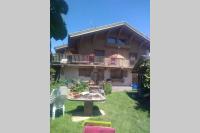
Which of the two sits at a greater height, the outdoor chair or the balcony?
the balcony

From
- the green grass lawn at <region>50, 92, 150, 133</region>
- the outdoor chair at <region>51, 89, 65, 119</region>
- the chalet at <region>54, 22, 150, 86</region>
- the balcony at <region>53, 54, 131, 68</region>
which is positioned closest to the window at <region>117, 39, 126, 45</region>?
the chalet at <region>54, 22, 150, 86</region>

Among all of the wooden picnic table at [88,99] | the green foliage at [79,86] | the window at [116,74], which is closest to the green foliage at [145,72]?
the window at [116,74]

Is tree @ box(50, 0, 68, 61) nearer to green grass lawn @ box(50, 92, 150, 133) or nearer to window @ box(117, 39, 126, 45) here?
window @ box(117, 39, 126, 45)

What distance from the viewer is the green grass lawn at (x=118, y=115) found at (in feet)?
9.38

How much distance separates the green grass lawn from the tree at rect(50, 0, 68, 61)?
760mm

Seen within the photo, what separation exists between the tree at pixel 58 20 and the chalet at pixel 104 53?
0.11 metres

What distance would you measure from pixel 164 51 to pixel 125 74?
0.51 meters

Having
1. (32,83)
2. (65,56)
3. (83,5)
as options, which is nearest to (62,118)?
(32,83)

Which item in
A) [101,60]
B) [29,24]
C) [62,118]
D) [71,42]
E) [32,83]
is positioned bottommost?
[62,118]

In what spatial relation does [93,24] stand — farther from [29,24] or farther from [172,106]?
[172,106]

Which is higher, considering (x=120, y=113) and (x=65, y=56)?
(x=65, y=56)

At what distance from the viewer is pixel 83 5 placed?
119 inches

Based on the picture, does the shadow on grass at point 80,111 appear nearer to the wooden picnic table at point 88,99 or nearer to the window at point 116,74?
the wooden picnic table at point 88,99

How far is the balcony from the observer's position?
2.95 meters
